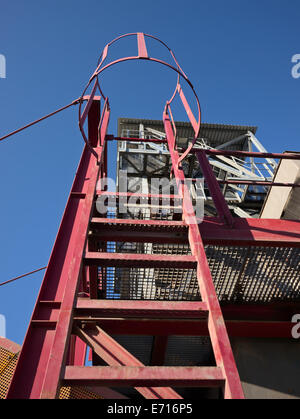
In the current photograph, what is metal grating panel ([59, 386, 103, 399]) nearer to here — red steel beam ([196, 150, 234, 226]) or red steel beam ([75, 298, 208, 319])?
red steel beam ([75, 298, 208, 319])

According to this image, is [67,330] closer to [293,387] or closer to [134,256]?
[134,256]

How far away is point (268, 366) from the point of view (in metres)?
5.64

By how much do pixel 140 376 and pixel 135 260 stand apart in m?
1.25

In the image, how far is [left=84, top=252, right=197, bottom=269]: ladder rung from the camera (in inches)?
133

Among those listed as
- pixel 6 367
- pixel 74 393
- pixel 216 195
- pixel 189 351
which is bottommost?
pixel 74 393

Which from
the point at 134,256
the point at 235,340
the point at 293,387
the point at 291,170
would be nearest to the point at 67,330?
the point at 134,256

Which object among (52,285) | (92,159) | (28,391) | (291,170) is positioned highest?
(291,170)

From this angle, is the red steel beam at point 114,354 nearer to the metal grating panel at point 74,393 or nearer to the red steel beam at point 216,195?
the metal grating panel at point 74,393

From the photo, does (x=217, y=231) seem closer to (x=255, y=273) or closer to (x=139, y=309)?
(x=255, y=273)

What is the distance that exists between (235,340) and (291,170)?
3.58 metres

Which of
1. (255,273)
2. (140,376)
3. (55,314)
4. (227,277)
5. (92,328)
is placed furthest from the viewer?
(227,277)

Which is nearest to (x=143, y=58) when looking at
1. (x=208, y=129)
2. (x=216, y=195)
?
(x=216, y=195)

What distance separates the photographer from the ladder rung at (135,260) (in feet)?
11.1

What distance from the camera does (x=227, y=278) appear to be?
5301mm
